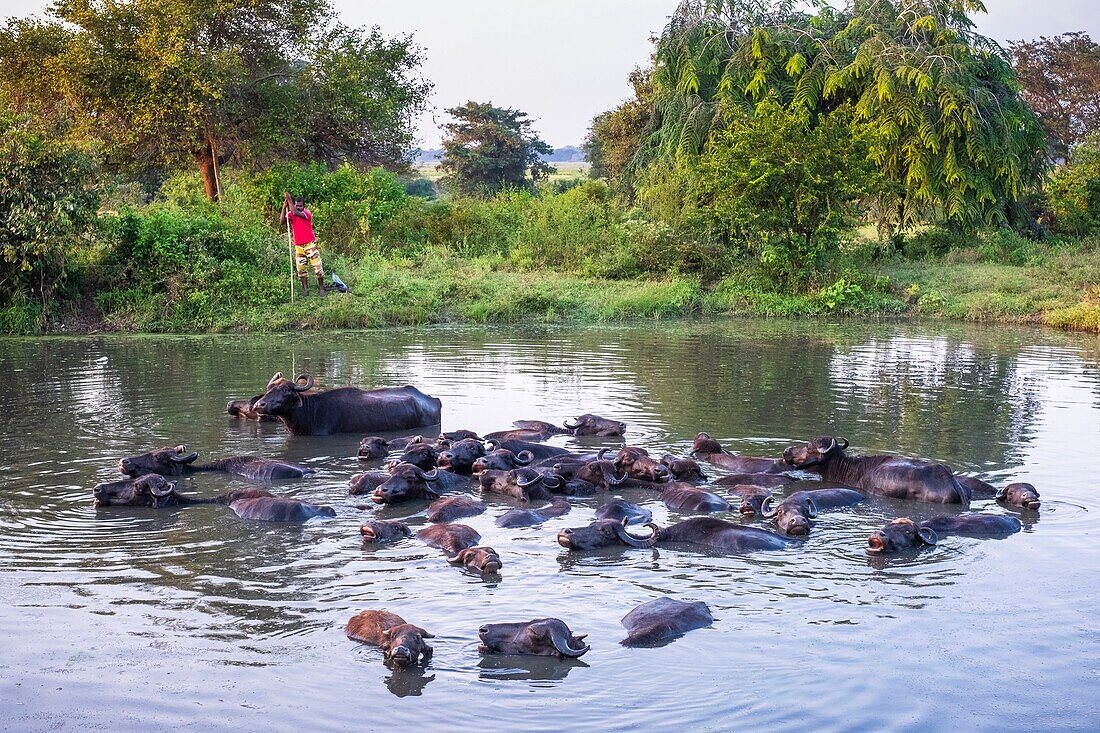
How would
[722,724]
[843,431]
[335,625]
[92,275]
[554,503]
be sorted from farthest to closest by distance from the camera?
[92,275] < [843,431] < [554,503] < [335,625] < [722,724]

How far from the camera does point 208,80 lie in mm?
25516

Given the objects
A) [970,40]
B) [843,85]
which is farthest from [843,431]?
[970,40]

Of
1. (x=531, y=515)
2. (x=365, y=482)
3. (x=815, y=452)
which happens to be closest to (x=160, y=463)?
(x=365, y=482)

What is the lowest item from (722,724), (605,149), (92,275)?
(722,724)

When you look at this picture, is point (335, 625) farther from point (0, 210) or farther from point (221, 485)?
point (0, 210)

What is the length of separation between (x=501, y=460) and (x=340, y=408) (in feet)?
10.4

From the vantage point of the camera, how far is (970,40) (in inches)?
1268

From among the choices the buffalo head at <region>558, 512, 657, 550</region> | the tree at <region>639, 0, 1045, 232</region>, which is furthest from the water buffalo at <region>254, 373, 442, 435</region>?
the tree at <region>639, 0, 1045, 232</region>

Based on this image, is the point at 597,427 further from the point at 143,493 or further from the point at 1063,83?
the point at 1063,83

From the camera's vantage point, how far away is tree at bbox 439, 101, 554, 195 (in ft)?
170

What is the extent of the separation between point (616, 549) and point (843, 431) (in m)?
4.91

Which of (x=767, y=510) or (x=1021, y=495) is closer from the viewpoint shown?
(x=767, y=510)

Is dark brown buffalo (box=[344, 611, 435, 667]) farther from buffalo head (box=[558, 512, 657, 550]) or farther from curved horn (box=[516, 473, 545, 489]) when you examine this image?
curved horn (box=[516, 473, 545, 489])

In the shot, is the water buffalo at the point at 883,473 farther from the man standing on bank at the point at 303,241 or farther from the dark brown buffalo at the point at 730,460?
the man standing on bank at the point at 303,241
